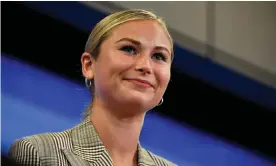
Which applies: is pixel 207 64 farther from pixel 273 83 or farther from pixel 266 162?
pixel 266 162

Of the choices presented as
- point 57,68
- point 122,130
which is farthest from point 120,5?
point 122,130

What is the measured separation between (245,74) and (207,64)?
191mm

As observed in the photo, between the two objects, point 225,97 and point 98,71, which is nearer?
point 98,71

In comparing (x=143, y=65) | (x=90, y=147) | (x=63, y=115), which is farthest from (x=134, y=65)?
(x=63, y=115)

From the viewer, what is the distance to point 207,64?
7.04 ft

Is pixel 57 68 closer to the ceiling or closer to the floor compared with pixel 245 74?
closer to the floor

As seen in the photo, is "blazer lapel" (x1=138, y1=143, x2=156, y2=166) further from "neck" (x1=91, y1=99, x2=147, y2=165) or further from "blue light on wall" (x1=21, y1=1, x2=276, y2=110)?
"blue light on wall" (x1=21, y1=1, x2=276, y2=110)

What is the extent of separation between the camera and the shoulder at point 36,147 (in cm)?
79

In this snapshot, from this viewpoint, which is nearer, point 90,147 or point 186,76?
point 90,147

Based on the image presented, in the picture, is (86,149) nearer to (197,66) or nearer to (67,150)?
(67,150)

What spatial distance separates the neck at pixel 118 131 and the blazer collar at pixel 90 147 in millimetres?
13

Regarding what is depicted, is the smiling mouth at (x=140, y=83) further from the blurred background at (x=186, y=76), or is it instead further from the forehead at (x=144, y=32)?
the blurred background at (x=186, y=76)

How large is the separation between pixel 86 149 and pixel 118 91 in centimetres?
10

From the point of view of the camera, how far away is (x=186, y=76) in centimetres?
217
